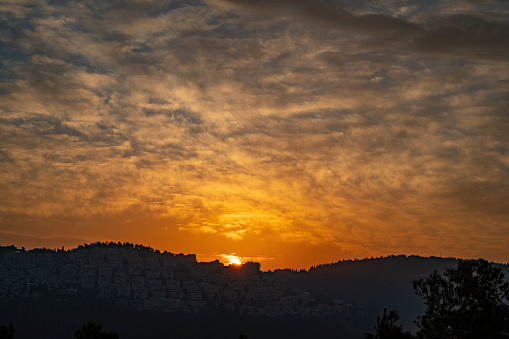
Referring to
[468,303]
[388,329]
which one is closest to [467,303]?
[468,303]

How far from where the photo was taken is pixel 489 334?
2266 inches

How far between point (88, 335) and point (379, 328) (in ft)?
109

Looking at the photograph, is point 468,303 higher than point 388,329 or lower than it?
higher

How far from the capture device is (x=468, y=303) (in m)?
60.2

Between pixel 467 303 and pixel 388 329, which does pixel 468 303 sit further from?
pixel 388 329

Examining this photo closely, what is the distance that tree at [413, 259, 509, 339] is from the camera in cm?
5812

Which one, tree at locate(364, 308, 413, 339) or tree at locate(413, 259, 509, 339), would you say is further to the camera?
tree at locate(413, 259, 509, 339)

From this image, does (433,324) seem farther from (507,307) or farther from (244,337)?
(244,337)

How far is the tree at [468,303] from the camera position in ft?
191

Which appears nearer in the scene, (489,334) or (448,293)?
(489,334)

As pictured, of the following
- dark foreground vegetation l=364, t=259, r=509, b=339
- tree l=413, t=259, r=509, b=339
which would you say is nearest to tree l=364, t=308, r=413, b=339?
dark foreground vegetation l=364, t=259, r=509, b=339

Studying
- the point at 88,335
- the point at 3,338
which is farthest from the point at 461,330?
the point at 3,338

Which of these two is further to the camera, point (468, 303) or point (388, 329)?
point (468, 303)

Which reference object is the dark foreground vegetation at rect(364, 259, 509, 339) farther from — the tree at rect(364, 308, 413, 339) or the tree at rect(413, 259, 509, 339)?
the tree at rect(364, 308, 413, 339)
